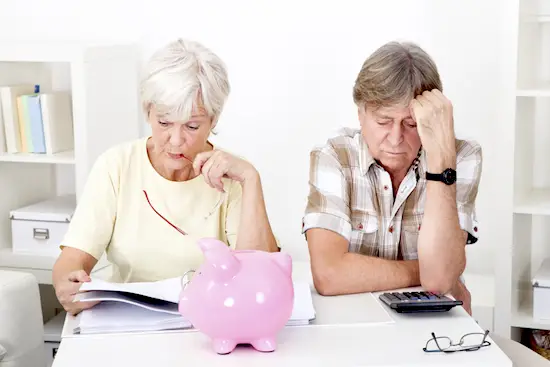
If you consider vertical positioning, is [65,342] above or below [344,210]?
below

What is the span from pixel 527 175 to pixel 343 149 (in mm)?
1082

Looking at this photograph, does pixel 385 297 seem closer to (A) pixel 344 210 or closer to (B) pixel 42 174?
(A) pixel 344 210

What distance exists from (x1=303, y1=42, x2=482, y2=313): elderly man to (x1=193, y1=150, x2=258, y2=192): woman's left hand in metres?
0.17

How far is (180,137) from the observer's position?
2.30 metres

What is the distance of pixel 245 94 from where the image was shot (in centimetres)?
339

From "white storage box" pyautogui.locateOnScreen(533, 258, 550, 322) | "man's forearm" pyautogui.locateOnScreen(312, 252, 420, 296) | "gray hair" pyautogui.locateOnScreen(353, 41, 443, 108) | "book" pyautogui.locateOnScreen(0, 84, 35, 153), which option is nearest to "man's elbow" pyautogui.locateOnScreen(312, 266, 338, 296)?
"man's forearm" pyautogui.locateOnScreen(312, 252, 420, 296)

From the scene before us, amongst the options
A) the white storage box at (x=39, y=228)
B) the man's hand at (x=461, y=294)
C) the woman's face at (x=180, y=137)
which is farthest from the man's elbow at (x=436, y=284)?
Result: the white storage box at (x=39, y=228)

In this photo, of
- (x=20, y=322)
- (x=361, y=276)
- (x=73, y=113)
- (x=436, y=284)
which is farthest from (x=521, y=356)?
(x=73, y=113)

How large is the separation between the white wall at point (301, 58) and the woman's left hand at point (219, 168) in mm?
1096

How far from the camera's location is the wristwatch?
2205 millimetres

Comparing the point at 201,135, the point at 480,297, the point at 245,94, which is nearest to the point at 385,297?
the point at 201,135

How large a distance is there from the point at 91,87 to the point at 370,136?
4.29 ft

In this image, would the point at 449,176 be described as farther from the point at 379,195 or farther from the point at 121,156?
the point at 121,156

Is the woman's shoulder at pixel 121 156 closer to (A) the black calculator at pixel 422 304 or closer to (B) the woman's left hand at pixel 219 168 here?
(B) the woman's left hand at pixel 219 168
